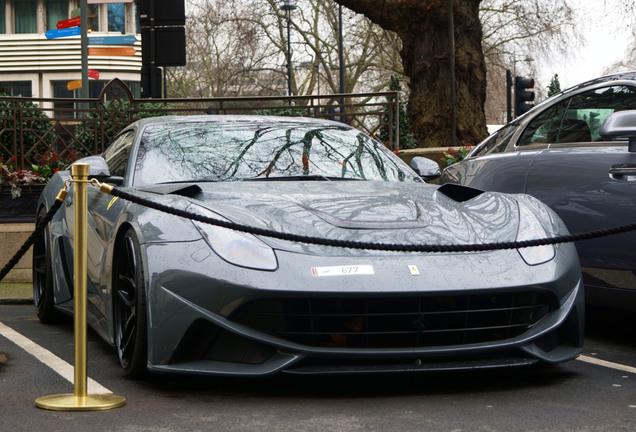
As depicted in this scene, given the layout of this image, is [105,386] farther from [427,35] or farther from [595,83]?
[427,35]

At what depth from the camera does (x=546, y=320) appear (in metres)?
4.54

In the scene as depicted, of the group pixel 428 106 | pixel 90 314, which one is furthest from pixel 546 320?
pixel 428 106

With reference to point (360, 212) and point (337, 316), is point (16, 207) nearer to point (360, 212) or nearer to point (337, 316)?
point (360, 212)

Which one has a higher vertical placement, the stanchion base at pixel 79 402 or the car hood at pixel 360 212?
the car hood at pixel 360 212

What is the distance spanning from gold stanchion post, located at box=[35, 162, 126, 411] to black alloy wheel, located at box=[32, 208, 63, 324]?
7.83ft

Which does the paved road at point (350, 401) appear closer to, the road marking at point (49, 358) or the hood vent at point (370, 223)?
the road marking at point (49, 358)

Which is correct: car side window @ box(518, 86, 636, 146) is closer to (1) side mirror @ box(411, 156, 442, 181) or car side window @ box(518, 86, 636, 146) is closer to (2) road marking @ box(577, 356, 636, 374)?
(1) side mirror @ box(411, 156, 442, 181)

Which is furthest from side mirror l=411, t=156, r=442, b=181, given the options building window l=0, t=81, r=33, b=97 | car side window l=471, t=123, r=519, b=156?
building window l=0, t=81, r=33, b=97

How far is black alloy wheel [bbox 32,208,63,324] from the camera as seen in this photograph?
6816 millimetres

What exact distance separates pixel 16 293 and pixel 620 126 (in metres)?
5.66

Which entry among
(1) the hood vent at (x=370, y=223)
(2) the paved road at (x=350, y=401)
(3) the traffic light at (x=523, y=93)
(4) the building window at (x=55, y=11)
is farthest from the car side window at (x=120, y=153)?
(4) the building window at (x=55, y=11)

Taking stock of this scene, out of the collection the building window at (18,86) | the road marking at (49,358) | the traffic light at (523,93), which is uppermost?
the building window at (18,86)

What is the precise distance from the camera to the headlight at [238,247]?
4277 mm

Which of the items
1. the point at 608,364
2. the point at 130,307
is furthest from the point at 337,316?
the point at 608,364
